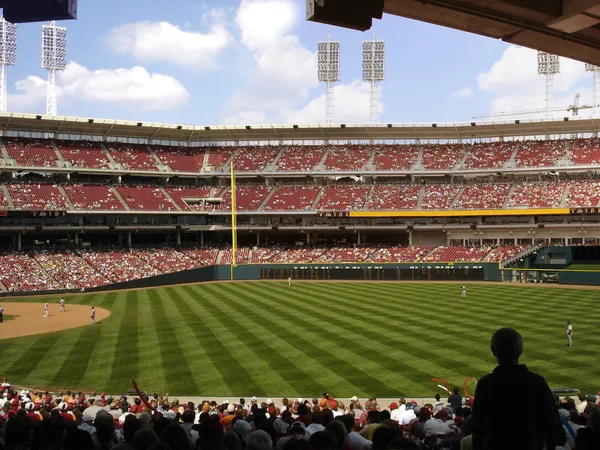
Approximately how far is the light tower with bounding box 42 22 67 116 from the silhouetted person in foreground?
266 feet

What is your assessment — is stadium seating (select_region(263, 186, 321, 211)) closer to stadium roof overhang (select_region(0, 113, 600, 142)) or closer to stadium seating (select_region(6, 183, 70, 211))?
stadium roof overhang (select_region(0, 113, 600, 142))

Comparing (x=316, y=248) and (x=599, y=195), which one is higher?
(x=599, y=195)

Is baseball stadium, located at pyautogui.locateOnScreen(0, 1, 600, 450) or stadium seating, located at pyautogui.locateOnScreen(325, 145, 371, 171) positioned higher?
stadium seating, located at pyautogui.locateOnScreen(325, 145, 371, 171)

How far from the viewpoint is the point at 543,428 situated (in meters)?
3.74

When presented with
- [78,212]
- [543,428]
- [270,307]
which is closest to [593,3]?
[543,428]

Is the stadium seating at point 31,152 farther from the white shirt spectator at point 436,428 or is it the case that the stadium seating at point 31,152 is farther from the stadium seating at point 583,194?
the white shirt spectator at point 436,428

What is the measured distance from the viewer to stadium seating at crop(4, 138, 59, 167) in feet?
209

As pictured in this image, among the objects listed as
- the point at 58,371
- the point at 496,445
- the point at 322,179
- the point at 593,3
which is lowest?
the point at 58,371

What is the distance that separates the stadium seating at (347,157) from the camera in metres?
74.2

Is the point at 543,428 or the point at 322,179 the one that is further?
the point at 322,179

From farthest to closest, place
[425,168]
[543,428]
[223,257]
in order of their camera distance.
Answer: [425,168] < [223,257] < [543,428]

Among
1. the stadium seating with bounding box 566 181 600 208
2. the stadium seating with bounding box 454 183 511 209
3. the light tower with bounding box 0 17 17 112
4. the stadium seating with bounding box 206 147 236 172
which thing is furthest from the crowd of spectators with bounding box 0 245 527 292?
the light tower with bounding box 0 17 17 112

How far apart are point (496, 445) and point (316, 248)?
66150mm

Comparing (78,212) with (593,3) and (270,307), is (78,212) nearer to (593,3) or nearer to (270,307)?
(270,307)
